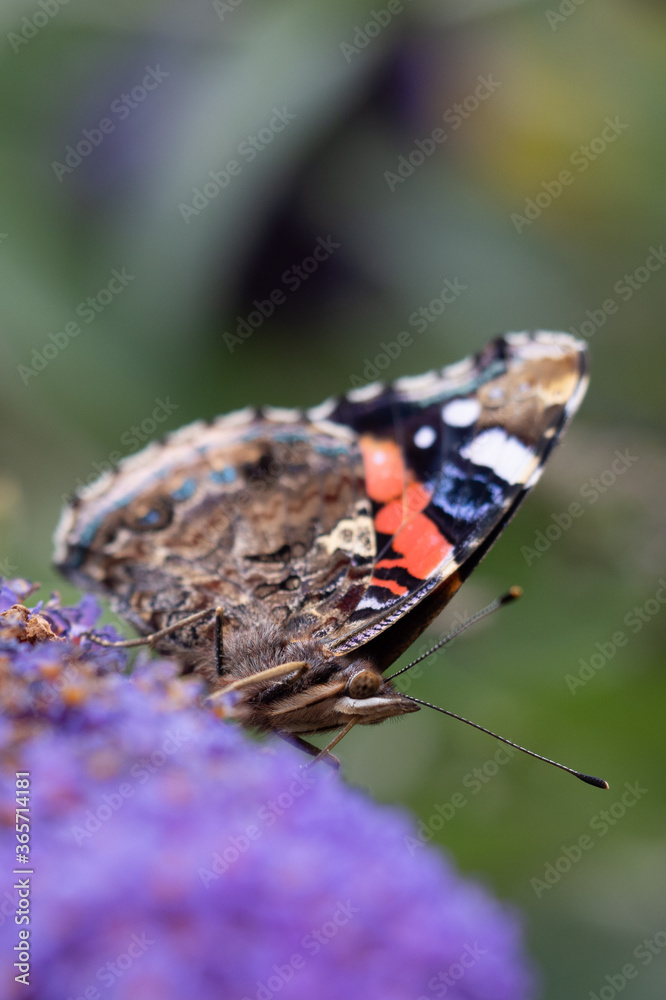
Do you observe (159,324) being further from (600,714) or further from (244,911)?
(244,911)
